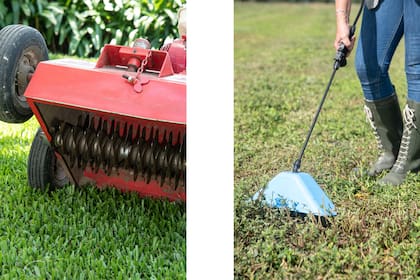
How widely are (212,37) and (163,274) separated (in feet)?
2.38

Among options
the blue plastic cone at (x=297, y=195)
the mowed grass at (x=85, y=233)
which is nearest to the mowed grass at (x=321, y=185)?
the blue plastic cone at (x=297, y=195)

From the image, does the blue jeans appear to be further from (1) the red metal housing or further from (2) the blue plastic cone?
(1) the red metal housing

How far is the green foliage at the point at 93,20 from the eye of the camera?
287cm

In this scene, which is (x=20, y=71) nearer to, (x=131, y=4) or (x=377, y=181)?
(x=131, y=4)

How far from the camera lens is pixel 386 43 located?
2387 millimetres

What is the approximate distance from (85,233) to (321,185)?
2.78 ft

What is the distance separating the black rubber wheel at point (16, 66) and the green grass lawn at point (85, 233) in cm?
33

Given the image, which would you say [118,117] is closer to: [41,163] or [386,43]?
[41,163]

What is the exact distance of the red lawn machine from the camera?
1.90 m

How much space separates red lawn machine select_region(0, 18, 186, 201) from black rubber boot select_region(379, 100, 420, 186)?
770mm

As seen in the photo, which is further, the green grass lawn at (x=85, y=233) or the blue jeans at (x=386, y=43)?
the blue jeans at (x=386, y=43)

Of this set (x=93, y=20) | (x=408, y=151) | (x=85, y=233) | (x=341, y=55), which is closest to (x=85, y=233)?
(x=85, y=233)

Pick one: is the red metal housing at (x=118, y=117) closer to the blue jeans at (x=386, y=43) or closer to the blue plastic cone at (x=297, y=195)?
the blue plastic cone at (x=297, y=195)

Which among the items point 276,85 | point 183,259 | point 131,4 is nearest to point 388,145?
point 183,259
